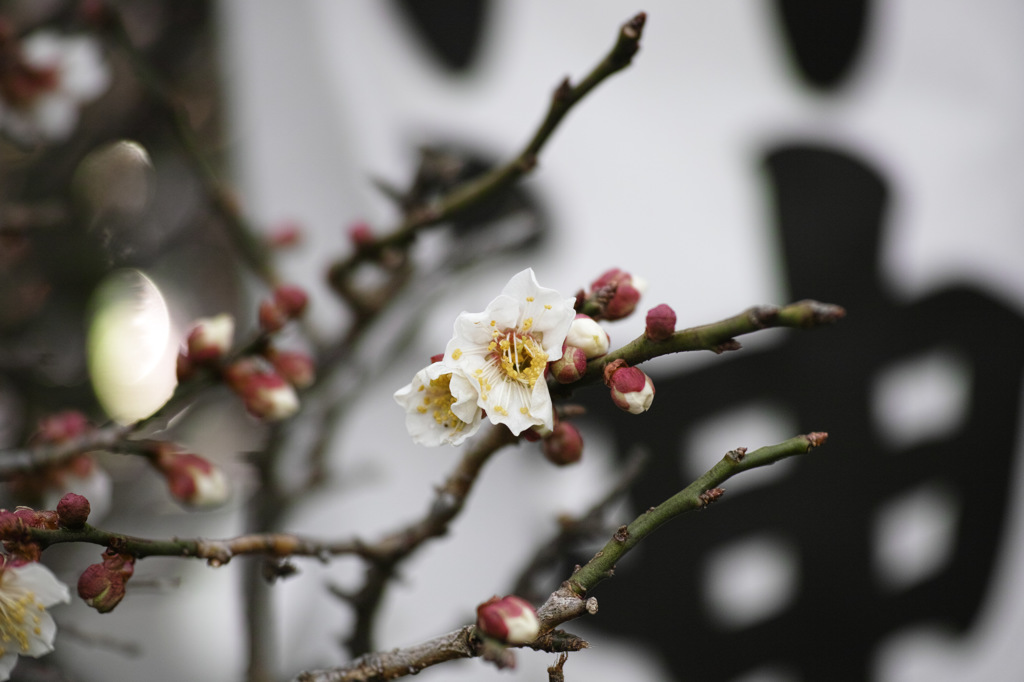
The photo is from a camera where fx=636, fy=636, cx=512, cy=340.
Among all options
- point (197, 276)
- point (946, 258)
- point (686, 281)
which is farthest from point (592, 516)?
point (197, 276)

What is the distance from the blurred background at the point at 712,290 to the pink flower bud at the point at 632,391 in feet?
2.81

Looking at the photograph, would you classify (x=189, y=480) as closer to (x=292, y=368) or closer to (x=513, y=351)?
(x=292, y=368)

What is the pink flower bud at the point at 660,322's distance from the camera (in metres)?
0.33

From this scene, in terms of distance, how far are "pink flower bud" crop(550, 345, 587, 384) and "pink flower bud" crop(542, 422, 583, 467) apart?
0.07 metres

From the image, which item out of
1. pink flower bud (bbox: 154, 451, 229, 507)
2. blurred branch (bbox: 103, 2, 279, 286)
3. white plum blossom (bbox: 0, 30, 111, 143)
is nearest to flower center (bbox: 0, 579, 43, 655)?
pink flower bud (bbox: 154, 451, 229, 507)

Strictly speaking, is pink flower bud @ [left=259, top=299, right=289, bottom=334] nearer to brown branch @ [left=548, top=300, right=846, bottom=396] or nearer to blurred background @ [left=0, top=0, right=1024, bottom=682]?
brown branch @ [left=548, top=300, right=846, bottom=396]

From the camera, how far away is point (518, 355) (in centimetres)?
42

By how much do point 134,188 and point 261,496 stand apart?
2.52 ft

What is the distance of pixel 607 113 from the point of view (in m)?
1.42

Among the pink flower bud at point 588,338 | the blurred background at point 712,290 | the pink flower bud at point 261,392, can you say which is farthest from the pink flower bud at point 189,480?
the blurred background at point 712,290

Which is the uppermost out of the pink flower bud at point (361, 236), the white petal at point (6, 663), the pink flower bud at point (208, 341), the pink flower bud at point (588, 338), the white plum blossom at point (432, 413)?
the pink flower bud at point (361, 236)

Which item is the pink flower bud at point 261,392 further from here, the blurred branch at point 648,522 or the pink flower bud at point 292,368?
the blurred branch at point 648,522

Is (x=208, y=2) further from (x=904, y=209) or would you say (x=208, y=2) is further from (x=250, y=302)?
(x=904, y=209)

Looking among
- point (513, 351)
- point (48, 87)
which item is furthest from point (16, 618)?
point (48, 87)
